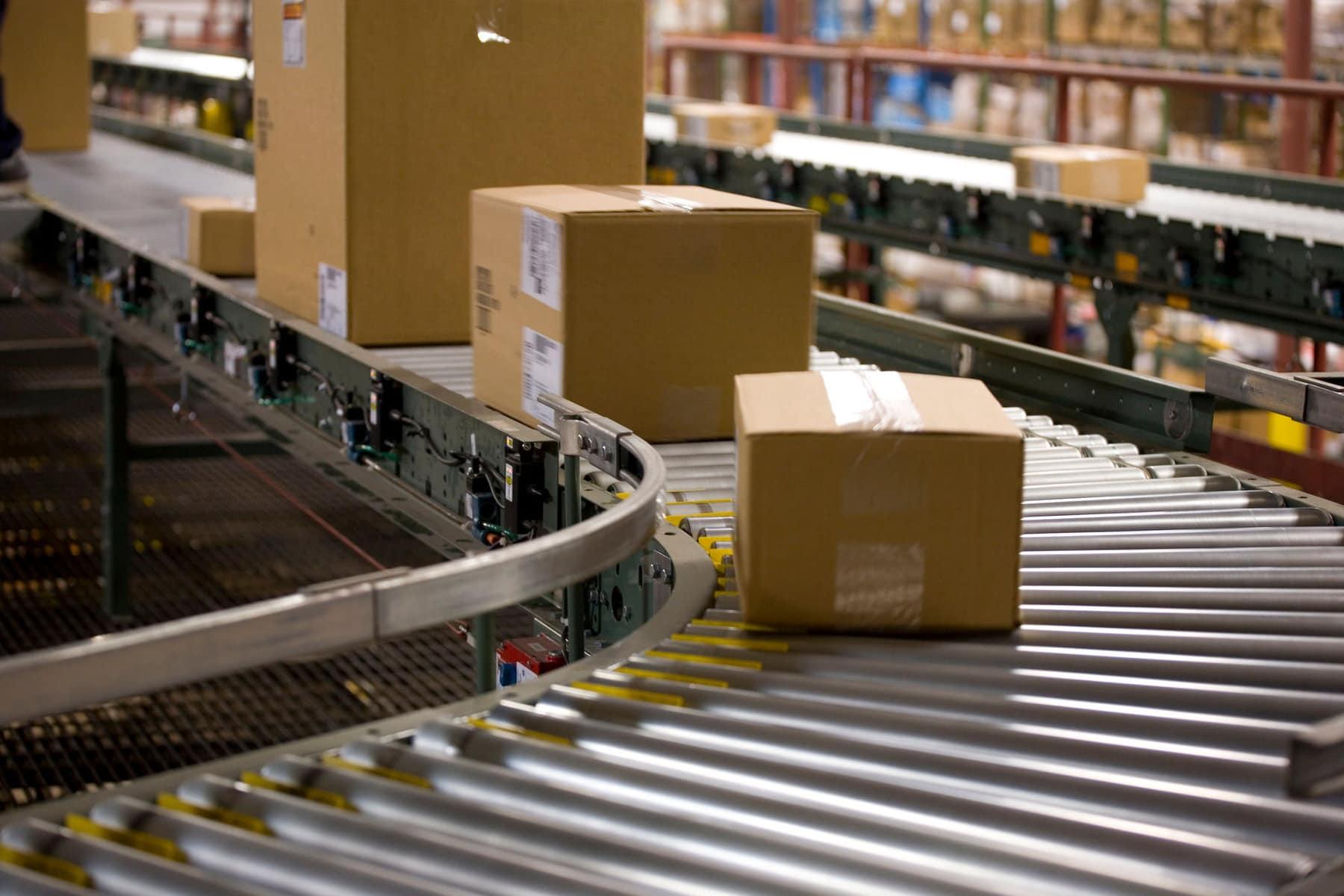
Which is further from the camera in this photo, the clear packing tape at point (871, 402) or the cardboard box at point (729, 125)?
the cardboard box at point (729, 125)

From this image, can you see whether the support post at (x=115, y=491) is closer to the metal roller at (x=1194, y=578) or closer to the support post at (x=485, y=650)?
the support post at (x=485, y=650)

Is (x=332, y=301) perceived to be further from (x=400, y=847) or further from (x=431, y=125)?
(x=400, y=847)

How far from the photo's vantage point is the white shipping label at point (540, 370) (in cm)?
248

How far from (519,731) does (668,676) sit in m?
0.20

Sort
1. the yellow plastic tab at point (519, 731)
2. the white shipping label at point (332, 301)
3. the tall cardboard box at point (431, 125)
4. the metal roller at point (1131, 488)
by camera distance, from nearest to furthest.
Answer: the yellow plastic tab at point (519, 731) → the metal roller at point (1131, 488) → the tall cardboard box at point (431, 125) → the white shipping label at point (332, 301)

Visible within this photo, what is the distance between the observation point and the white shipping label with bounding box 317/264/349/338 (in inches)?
126

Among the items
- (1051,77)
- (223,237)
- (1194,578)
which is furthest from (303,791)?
(1051,77)

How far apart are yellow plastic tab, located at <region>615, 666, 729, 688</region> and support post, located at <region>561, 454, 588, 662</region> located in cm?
37

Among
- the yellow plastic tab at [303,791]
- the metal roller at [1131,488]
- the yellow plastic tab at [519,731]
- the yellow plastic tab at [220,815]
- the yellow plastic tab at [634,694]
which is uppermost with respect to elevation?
the metal roller at [1131,488]

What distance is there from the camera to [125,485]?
18.1ft

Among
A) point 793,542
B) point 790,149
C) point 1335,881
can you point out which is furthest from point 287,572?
point 1335,881

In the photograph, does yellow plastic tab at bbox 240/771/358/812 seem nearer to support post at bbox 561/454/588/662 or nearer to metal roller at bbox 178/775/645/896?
metal roller at bbox 178/775/645/896

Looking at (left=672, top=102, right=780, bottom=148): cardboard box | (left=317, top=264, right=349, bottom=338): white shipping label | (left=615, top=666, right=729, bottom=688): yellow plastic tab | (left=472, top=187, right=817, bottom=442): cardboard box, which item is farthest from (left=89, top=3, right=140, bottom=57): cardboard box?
(left=615, top=666, right=729, bottom=688): yellow plastic tab

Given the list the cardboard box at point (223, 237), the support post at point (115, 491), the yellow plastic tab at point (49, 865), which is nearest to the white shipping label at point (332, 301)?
the cardboard box at point (223, 237)
